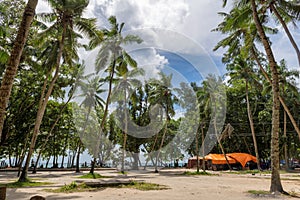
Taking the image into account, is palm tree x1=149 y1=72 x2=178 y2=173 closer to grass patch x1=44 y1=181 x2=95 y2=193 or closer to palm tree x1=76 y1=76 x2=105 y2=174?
palm tree x1=76 y1=76 x2=105 y2=174

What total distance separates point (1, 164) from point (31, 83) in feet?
93.9

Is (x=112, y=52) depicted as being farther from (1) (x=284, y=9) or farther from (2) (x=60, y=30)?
(1) (x=284, y=9)

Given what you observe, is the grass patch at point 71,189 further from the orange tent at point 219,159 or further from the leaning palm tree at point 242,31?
the orange tent at point 219,159

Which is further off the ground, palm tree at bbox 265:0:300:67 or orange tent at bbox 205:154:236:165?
palm tree at bbox 265:0:300:67

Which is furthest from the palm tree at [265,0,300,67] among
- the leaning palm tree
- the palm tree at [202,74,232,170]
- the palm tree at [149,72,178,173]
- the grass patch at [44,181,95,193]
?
the palm tree at [149,72,178,173]

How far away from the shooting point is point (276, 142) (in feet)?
35.7

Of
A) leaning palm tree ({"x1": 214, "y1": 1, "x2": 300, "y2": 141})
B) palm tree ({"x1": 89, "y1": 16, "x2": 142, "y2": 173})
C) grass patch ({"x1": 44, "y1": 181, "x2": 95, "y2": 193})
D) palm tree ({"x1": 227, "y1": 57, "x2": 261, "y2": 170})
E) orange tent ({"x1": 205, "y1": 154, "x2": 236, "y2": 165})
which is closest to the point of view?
grass patch ({"x1": 44, "y1": 181, "x2": 95, "y2": 193})

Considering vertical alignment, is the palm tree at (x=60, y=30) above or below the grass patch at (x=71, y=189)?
above

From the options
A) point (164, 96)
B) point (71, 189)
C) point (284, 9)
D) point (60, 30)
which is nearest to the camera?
point (71, 189)

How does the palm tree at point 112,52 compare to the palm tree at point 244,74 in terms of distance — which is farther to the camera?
the palm tree at point 244,74

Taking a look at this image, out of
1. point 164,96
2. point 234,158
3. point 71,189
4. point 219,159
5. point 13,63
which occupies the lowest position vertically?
point 71,189

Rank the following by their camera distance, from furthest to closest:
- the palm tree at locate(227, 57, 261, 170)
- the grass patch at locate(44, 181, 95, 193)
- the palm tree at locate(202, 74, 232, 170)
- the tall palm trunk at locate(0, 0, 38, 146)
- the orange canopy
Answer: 1. the orange canopy
2. the palm tree at locate(202, 74, 232, 170)
3. the palm tree at locate(227, 57, 261, 170)
4. the grass patch at locate(44, 181, 95, 193)
5. the tall palm trunk at locate(0, 0, 38, 146)

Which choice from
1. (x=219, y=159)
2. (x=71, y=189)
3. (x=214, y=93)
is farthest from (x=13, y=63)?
(x=219, y=159)

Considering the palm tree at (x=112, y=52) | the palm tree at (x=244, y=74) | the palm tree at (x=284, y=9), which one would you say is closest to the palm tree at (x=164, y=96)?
the palm tree at (x=244, y=74)
